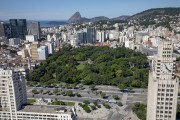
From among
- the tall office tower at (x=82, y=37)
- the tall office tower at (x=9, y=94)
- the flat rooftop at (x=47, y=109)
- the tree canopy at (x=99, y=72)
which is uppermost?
the tall office tower at (x=82, y=37)

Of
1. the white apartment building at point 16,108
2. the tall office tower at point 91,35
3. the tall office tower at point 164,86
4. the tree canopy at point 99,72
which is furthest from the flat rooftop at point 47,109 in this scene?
the tall office tower at point 91,35

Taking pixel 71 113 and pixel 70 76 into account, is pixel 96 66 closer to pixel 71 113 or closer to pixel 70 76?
→ pixel 70 76

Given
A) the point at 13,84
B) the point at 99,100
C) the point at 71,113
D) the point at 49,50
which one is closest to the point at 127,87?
the point at 99,100

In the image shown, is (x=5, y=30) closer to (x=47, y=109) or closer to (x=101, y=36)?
(x=101, y=36)

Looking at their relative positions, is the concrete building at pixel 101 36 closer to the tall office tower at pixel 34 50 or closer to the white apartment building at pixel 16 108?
the tall office tower at pixel 34 50

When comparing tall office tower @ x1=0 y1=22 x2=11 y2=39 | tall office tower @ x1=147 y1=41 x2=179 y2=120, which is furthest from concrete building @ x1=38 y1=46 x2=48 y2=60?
tall office tower @ x1=147 y1=41 x2=179 y2=120

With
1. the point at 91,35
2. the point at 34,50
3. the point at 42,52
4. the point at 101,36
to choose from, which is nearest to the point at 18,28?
the point at 91,35
